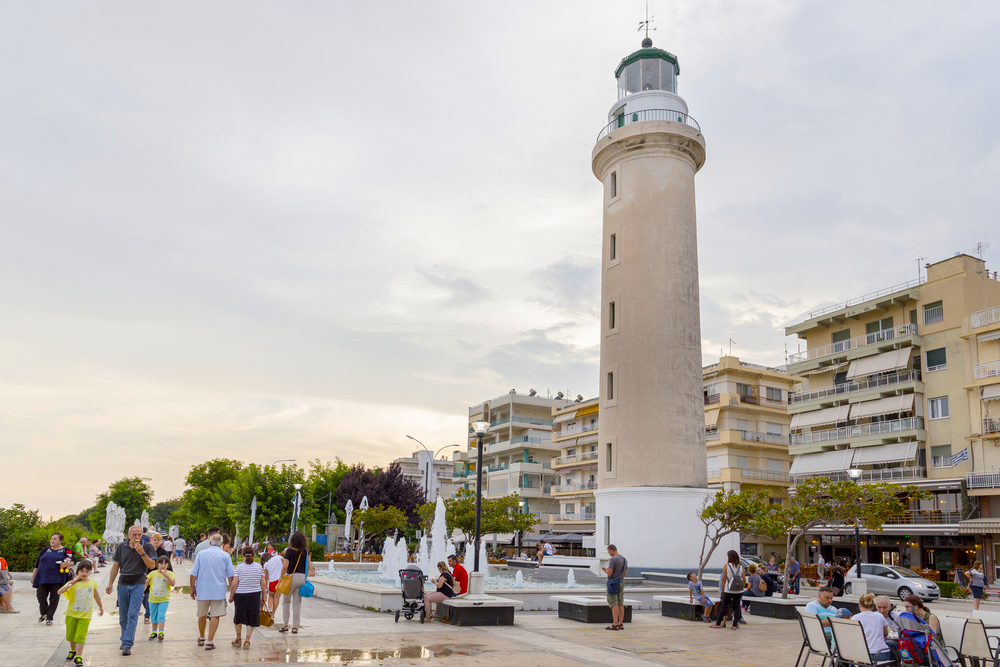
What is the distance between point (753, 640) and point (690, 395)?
15.6m

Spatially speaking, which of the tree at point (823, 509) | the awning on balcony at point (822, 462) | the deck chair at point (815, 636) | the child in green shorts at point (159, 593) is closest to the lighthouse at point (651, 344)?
the tree at point (823, 509)

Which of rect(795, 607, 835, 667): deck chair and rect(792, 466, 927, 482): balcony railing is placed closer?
rect(795, 607, 835, 667): deck chair

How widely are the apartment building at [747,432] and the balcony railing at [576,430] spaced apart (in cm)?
1063

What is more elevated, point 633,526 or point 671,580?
point 633,526

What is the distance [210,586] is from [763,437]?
155 ft

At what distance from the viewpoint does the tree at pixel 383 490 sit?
60000 millimetres

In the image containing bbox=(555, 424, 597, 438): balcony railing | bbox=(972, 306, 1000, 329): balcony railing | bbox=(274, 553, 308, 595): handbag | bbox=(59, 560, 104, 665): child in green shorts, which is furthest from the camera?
bbox=(555, 424, 597, 438): balcony railing

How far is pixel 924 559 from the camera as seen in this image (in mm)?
40125

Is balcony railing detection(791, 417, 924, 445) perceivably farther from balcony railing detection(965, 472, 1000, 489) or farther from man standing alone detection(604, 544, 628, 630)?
man standing alone detection(604, 544, 628, 630)

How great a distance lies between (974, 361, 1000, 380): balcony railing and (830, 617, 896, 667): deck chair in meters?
34.4

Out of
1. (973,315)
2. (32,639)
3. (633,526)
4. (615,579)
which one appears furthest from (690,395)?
(32,639)

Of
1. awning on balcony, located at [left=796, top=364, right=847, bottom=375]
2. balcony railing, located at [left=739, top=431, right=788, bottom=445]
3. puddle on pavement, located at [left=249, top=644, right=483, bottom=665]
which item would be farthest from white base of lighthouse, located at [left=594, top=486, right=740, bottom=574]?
balcony railing, located at [left=739, top=431, right=788, bottom=445]

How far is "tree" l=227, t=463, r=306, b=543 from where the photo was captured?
186 ft

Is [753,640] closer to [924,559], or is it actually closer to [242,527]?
[924,559]
